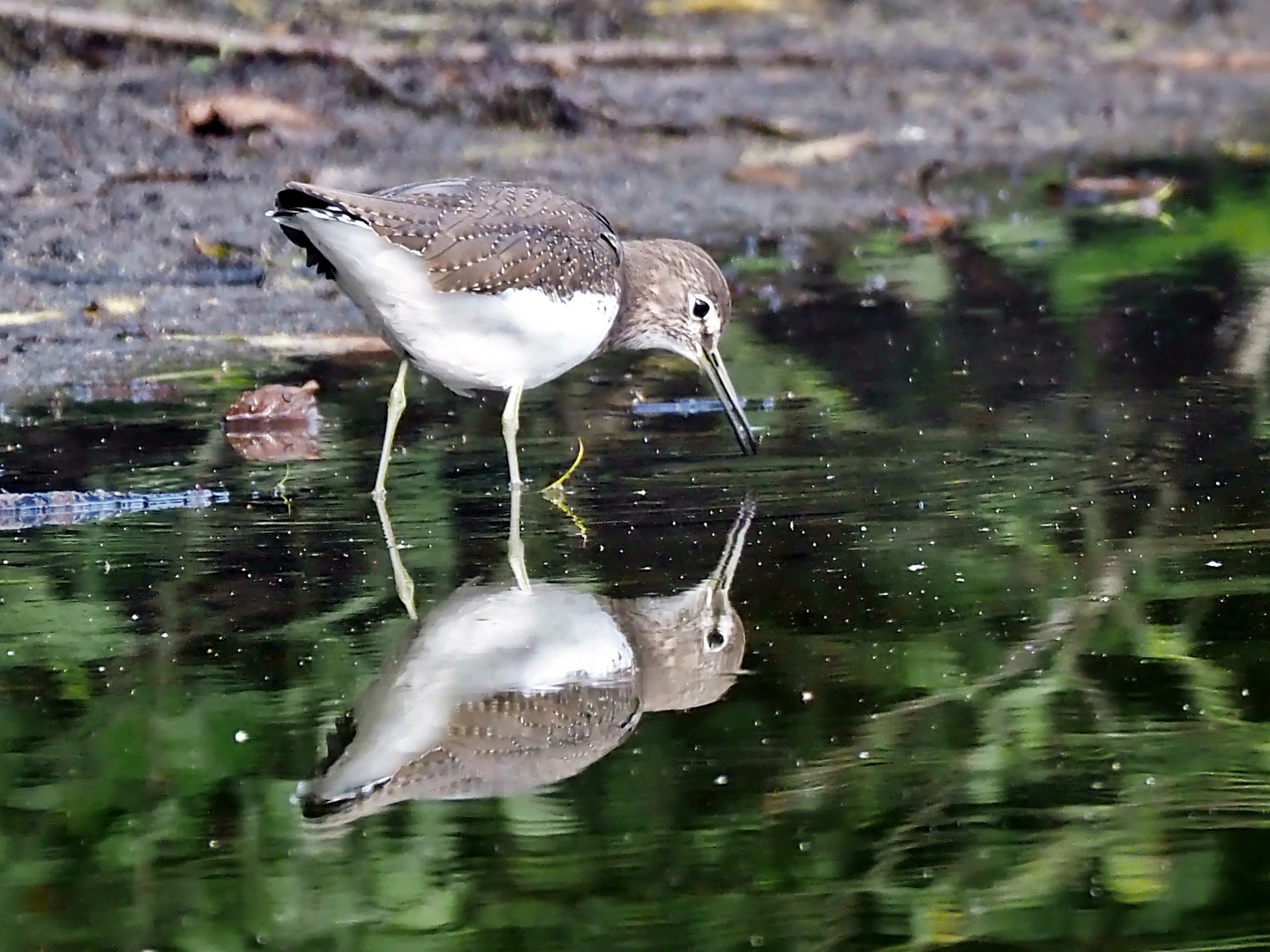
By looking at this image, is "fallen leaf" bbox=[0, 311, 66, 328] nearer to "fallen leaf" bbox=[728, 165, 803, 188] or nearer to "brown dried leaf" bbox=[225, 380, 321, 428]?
"brown dried leaf" bbox=[225, 380, 321, 428]

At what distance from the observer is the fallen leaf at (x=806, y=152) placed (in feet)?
36.1

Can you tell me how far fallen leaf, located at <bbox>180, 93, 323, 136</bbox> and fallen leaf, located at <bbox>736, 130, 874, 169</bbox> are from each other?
2244 millimetres

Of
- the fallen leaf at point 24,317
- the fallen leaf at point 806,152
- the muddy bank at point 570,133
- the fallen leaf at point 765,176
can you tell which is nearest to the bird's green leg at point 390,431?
the muddy bank at point 570,133

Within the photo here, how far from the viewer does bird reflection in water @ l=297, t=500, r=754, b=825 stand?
3662mm

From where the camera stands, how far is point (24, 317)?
759 centimetres

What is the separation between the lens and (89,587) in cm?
472

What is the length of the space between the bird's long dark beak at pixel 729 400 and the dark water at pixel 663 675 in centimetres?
7

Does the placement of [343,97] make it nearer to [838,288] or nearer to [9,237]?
[9,237]

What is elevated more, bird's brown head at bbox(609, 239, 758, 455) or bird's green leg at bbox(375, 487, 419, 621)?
bird's green leg at bbox(375, 487, 419, 621)

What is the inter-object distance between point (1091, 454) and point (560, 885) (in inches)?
120

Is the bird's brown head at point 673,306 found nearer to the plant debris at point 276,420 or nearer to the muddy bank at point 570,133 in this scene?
the plant debris at point 276,420

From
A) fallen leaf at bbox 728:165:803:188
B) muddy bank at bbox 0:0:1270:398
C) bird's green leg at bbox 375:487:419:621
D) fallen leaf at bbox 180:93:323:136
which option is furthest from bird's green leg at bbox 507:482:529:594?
fallen leaf at bbox 728:165:803:188

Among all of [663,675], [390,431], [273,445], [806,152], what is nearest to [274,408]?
[273,445]

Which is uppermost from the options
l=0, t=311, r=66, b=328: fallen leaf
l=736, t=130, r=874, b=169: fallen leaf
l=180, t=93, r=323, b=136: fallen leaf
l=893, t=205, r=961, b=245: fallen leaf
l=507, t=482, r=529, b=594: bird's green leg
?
l=507, t=482, r=529, b=594: bird's green leg
